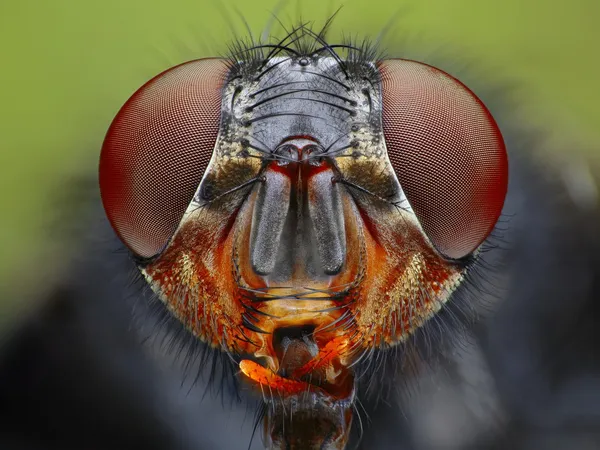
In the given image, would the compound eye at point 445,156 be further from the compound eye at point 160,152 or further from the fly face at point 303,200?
the compound eye at point 160,152

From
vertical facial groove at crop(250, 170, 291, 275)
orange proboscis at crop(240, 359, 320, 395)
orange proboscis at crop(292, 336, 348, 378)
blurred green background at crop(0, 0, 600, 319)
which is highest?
blurred green background at crop(0, 0, 600, 319)

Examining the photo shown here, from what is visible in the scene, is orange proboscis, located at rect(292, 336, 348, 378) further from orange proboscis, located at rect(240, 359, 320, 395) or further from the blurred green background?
the blurred green background

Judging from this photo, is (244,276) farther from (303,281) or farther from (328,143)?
(328,143)

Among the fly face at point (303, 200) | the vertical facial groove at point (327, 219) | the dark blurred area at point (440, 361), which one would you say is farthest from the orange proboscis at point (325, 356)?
the dark blurred area at point (440, 361)

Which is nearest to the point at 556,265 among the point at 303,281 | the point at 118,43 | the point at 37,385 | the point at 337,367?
the point at 337,367

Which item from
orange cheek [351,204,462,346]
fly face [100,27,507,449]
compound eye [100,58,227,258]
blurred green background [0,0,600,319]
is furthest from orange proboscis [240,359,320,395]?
blurred green background [0,0,600,319]

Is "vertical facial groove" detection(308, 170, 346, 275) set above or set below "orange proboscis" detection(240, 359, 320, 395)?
above
